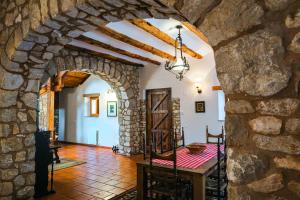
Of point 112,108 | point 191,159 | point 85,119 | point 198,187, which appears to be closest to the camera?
point 198,187

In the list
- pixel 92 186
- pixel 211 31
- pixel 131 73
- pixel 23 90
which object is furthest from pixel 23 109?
pixel 131 73

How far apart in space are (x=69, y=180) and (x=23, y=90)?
1.99 meters

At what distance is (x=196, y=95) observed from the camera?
5605mm

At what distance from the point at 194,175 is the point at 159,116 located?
3.85 metres

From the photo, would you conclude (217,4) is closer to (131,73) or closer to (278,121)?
(278,121)

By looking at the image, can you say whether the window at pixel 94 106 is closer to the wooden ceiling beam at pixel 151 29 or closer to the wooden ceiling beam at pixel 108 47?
the wooden ceiling beam at pixel 108 47

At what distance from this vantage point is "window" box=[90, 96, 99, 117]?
7794 mm

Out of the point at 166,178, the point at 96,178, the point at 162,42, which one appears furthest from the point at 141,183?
the point at 162,42

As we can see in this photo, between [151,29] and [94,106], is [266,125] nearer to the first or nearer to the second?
[151,29]

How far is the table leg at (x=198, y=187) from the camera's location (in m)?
2.32

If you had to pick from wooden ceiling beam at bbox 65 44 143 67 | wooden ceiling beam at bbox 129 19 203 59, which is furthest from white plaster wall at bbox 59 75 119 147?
wooden ceiling beam at bbox 129 19 203 59

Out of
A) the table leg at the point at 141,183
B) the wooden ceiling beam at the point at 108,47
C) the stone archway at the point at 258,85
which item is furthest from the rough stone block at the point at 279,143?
the wooden ceiling beam at the point at 108,47

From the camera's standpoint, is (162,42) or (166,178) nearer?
(166,178)

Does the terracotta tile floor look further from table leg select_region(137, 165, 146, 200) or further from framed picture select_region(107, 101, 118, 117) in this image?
framed picture select_region(107, 101, 118, 117)
